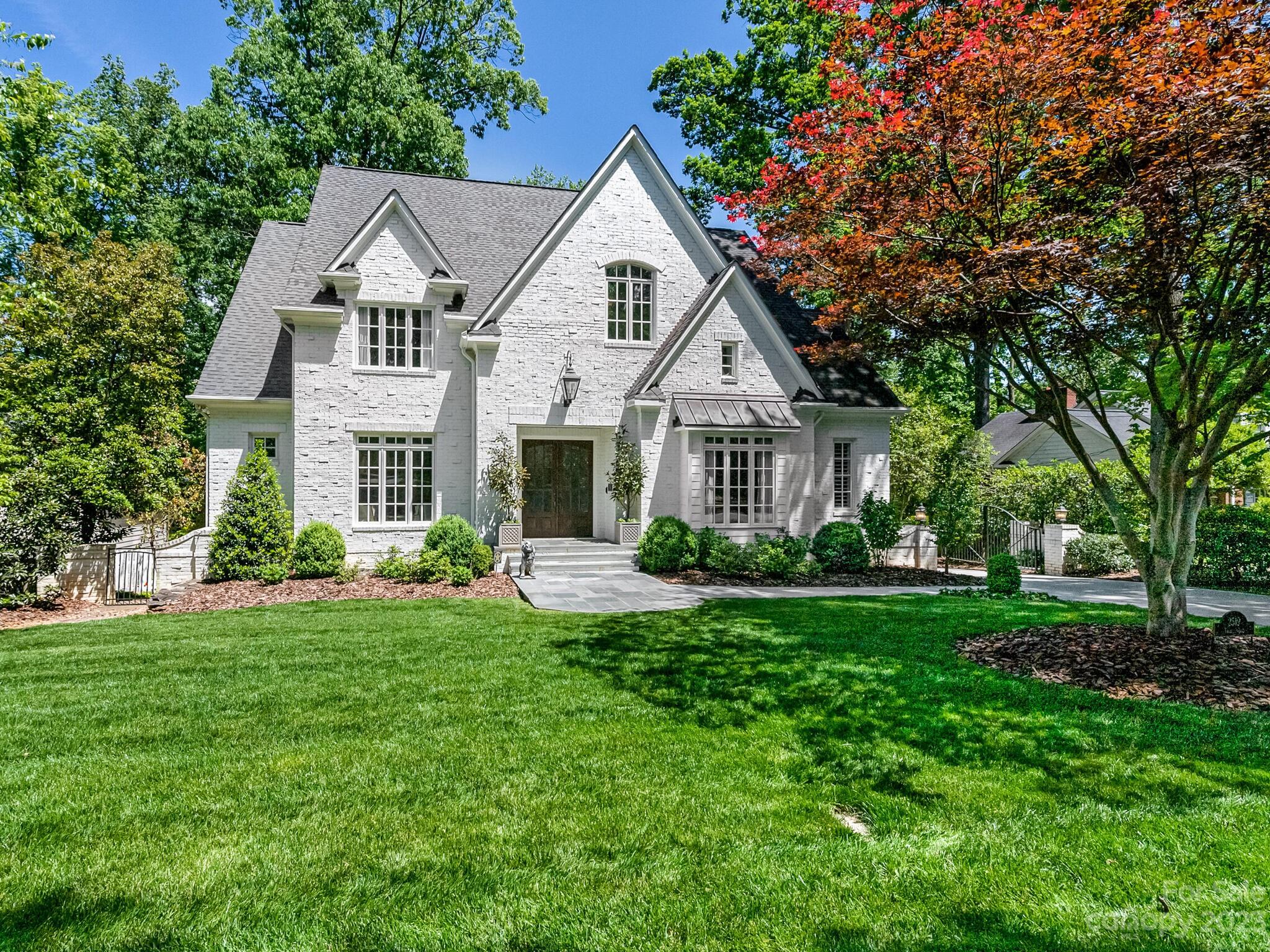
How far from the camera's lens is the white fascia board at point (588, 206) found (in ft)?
50.9

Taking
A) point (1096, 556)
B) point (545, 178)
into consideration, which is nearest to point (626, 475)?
point (1096, 556)

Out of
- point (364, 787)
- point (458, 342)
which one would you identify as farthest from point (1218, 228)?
point (458, 342)

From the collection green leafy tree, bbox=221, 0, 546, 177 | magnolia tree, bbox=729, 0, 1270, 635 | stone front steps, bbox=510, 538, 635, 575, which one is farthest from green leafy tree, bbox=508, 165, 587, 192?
magnolia tree, bbox=729, 0, 1270, 635

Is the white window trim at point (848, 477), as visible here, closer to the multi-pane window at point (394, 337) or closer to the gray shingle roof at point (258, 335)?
the multi-pane window at point (394, 337)

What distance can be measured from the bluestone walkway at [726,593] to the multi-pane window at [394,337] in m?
6.31

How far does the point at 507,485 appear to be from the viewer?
15.0m

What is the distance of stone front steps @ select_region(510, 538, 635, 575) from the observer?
47.0 feet

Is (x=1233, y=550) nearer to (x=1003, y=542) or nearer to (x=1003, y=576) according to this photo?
(x=1003, y=542)

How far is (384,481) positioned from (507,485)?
3.22m

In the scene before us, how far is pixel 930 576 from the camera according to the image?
590 inches

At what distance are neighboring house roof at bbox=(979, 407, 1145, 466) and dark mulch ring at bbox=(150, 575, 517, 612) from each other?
903 inches

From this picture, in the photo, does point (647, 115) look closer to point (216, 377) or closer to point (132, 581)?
point (216, 377)

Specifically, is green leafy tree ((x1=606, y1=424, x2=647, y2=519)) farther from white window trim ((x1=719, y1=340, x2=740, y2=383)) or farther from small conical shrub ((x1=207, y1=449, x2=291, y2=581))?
small conical shrub ((x1=207, y1=449, x2=291, y2=581))

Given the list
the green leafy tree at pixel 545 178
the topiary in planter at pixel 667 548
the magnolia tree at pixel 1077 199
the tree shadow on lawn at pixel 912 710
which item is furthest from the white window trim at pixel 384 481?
the green leafy tree at pixel 545 178
